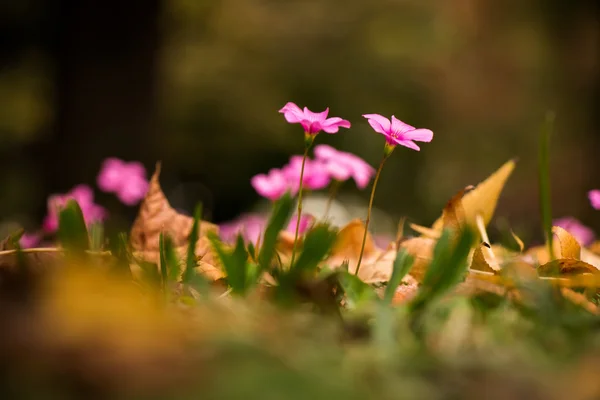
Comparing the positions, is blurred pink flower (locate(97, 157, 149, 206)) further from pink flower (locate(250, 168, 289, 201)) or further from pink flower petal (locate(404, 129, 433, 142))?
pink flower petal (locate(404, 129, 433, 142))

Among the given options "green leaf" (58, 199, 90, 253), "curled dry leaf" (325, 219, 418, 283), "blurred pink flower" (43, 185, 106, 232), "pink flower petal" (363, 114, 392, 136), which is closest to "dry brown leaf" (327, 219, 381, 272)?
"curled dry leaf" (325, 219, 418, 283)

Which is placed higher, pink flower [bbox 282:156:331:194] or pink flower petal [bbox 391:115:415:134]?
pink flower petal [bbox 391:115:415:134]

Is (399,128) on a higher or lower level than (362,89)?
higher

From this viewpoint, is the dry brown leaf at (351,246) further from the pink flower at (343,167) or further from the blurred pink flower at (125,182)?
the blurred pink flower at (125,182)

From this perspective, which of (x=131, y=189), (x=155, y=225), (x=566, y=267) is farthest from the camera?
(x=131, y=189)

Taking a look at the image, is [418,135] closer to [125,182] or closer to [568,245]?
[568,245]

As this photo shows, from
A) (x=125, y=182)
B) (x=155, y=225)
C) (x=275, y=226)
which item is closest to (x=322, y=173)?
(x=155, y=225)
